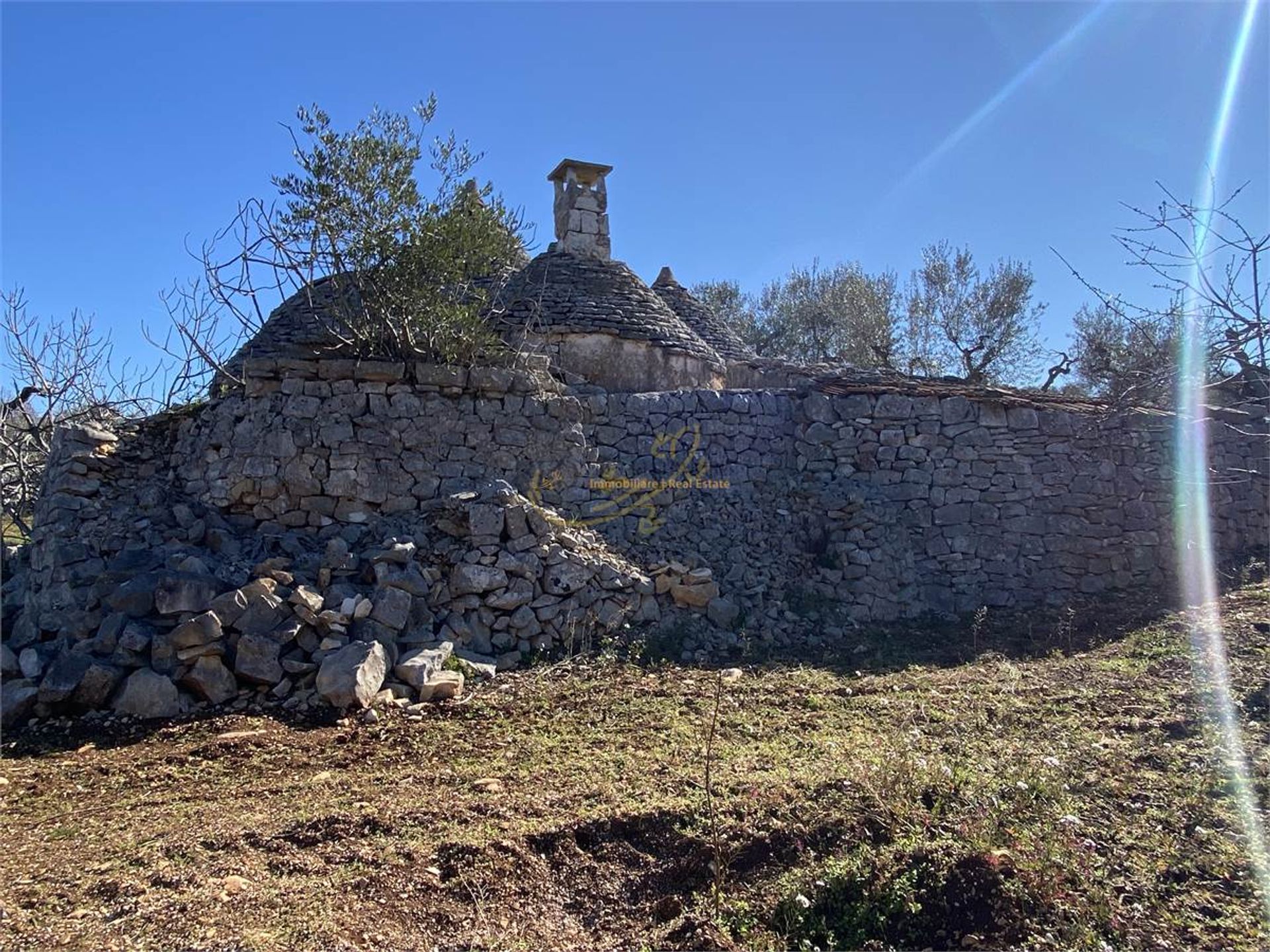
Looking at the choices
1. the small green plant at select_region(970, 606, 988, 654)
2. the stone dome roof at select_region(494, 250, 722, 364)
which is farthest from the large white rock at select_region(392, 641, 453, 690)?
the stone dome roof at select_region(494, 250, 722, 364)

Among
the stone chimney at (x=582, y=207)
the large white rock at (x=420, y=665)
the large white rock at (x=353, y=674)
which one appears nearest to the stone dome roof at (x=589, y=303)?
the stone chimney at (x=582, y=207)

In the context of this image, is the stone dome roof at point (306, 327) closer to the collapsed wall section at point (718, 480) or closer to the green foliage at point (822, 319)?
the collapsed wall section at point (718, 480)

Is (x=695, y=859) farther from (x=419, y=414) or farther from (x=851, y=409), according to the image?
(x=851, y=409)

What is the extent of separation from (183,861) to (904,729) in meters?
3.95

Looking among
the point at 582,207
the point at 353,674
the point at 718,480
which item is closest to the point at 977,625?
the point at 718,480

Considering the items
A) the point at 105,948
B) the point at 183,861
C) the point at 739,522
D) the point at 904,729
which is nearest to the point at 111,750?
the point at 183,861

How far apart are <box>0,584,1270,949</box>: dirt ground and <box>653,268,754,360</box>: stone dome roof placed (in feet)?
28.8

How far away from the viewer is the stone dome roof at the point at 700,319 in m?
14.0

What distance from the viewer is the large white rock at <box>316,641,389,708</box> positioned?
564cm

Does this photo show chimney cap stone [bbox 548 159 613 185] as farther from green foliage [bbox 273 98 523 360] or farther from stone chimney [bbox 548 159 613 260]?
green foliage [bbox 273 98 523 360]

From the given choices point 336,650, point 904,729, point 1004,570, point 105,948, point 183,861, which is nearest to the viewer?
point 105,948

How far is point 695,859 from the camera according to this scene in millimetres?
3652

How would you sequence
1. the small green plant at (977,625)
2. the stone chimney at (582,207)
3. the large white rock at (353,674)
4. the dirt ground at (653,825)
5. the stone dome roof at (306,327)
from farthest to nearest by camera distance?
the stone chimney at (582,207) → the stone dome roof at (306,327) → the small green plant at (977,625) → the large white rock at (353,674) → the dirt ground at (653,825)

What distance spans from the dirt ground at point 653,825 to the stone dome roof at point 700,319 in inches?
346
